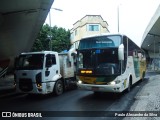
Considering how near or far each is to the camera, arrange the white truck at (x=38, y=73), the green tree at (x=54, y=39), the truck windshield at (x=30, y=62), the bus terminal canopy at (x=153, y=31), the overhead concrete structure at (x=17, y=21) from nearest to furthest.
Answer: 1. the white truck at (x=38, y=73)
2. the truck windshield at (x=30, y=62)
3. the overhead concrete structure at (x=17, y=21)
4. the bus terminal canopy at (x=153, y=31)
5. the green tree at (x=54, y=39)

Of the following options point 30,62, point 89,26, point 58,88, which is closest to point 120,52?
point 58,88

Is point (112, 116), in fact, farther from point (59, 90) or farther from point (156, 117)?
point (59, 90)

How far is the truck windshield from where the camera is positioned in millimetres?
11872

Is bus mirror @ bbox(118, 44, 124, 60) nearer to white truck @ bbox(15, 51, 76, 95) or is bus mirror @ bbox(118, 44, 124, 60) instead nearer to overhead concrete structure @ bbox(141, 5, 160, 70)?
white truck @ bbox(15, 51, 76, 95)

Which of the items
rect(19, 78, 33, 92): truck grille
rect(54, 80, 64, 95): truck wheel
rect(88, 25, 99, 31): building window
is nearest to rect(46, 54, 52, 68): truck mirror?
rect(19, 78, 33, 92): truck grille

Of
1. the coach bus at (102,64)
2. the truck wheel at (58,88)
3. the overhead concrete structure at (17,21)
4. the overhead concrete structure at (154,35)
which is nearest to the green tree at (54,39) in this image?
the overhead concrete structure at (17,21)

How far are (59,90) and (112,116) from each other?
562 cm

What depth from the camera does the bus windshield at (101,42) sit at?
11.1 metres

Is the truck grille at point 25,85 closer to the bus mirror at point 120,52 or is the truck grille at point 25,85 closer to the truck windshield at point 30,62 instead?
the truck windshield at point 30,62

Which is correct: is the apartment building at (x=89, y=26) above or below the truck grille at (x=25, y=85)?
above

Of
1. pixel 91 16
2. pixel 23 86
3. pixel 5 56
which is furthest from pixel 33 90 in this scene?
pixel 91 16

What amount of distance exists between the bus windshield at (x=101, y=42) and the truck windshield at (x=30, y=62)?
2.12 metres

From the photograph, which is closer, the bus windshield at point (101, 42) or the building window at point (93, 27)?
the bus windshield at point (101, 42)

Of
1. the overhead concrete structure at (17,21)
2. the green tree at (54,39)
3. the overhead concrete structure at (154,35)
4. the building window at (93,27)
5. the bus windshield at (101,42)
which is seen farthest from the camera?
the building window at (93,27)
